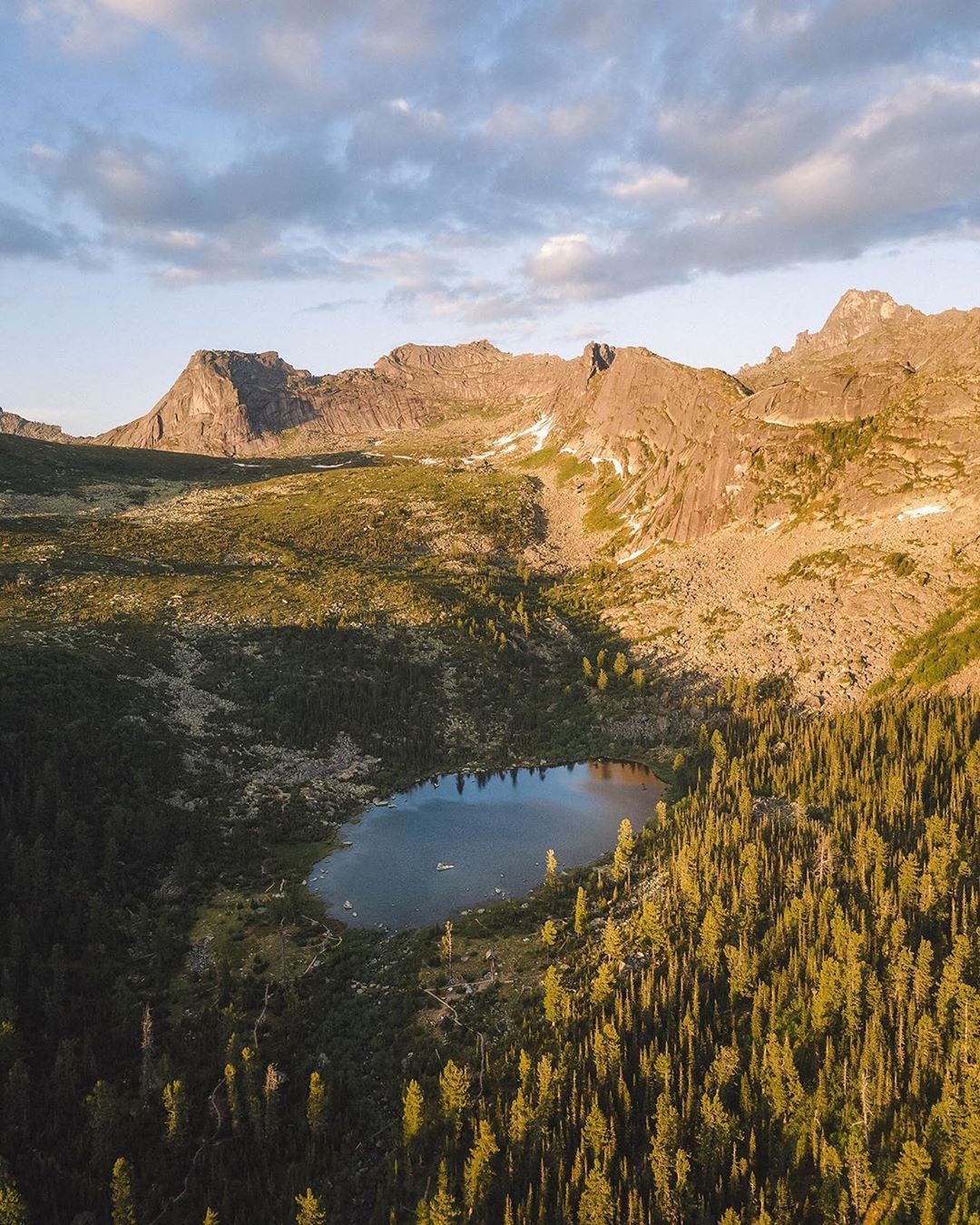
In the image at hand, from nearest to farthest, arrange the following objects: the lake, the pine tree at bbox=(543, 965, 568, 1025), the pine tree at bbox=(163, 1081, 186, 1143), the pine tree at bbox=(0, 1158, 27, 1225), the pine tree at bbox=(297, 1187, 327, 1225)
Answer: the pine tree at bbox=(0, 1158, 27, 1225)
the pine tree at bbox=(297, 1187, 327, 1225)
the pine tree at bbox=(163, 1081, 186, 1143)
the pine tree at bbox=(543, 965, 568, 1025)
the lake

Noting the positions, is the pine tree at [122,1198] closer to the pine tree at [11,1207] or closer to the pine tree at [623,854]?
the pine tree at [11,1207]

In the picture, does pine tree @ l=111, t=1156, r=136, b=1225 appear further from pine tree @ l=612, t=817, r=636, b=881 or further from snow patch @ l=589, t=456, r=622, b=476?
snow patch @ l=589, t=456, r=622, b=476

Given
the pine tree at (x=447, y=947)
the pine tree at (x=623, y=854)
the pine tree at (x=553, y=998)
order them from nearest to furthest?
the pine tree at (x=553, y=998), the pine tree at (x=447, y=947), the pine tree at (x=623, y=854)

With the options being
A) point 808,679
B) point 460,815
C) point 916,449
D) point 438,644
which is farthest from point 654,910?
point 916,449

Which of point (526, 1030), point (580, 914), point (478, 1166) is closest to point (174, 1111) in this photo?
point (478, 1166)

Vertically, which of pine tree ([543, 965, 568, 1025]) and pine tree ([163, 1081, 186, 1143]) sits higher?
pine tree ([543, 965, 568, 1025])

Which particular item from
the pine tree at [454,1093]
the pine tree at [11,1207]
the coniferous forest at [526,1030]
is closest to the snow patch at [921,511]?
the coniferous forest at [526,1030]

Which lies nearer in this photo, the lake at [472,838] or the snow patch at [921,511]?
the lake at [472,838]

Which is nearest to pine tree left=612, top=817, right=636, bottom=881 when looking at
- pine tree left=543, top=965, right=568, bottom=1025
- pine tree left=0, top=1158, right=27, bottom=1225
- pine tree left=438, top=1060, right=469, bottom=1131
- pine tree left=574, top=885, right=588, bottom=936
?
pine tree left=574, top=885, right=588, bottom=936
